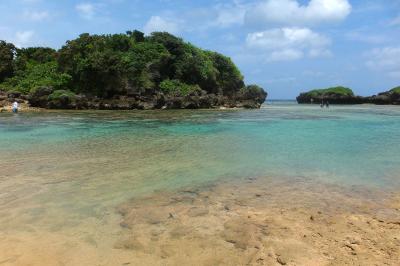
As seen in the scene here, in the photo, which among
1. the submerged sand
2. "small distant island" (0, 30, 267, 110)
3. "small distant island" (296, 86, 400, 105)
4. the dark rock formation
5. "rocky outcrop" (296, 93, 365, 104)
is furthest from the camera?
the dark rock formation

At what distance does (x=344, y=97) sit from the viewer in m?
93.2

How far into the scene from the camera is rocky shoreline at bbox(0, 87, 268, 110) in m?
41.1

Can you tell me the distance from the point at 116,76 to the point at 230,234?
39.5 m

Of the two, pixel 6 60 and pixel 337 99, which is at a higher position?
pixel 6 60

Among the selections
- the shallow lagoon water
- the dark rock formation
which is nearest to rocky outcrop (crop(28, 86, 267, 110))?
the shallow lagoon water

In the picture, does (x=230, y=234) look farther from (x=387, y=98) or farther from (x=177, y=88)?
(x=387, y=98)

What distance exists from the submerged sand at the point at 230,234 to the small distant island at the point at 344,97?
78763 mm

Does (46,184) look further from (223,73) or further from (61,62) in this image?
(223,73)

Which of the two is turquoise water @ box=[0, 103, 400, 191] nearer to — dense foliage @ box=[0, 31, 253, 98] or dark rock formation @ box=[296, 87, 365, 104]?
dense foliage @ box=[0, 31, 253, 98]

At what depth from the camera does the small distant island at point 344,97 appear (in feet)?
Answer: 274

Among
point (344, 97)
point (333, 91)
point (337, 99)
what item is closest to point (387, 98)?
point (344, 97)

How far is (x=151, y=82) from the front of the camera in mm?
47562

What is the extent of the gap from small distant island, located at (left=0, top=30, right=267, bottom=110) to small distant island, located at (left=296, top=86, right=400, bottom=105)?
39570 mm

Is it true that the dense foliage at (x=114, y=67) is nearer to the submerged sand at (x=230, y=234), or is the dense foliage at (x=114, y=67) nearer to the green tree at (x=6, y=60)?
the green tree at (x=6, y=60)
